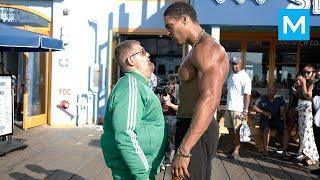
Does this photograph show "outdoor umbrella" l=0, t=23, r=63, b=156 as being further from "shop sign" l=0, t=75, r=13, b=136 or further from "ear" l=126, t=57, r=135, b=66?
"ear" l=126, t=57, r=135, b=66

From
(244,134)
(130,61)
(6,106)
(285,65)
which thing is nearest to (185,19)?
(130,61)

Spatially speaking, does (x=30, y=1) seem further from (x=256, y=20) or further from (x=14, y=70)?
(x=256, y=20)

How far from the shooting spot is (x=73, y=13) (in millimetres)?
11023

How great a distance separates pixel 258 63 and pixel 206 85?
930 centimetres

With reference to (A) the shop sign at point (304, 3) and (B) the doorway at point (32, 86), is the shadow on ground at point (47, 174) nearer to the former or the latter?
(B) the doorway at point (32, 86)

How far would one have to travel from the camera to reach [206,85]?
107 inches

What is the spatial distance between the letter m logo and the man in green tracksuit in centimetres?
617

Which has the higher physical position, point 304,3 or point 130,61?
point 304,3

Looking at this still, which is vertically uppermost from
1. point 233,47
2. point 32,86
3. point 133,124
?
point 233,47

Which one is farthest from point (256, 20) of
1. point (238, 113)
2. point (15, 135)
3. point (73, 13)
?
point (15, 135)

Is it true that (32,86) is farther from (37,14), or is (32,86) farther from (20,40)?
(20,40)

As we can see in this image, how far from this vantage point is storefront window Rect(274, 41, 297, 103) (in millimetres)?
11594

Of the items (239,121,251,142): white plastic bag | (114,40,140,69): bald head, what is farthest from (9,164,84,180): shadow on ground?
(114,40,140,69): bald head

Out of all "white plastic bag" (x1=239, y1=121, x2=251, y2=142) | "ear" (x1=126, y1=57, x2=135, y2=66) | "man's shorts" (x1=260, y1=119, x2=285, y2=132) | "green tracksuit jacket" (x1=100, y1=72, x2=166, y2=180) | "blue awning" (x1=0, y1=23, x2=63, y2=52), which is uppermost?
"blue awning" (x1=0, y1=23, x2=63, y2=52)
